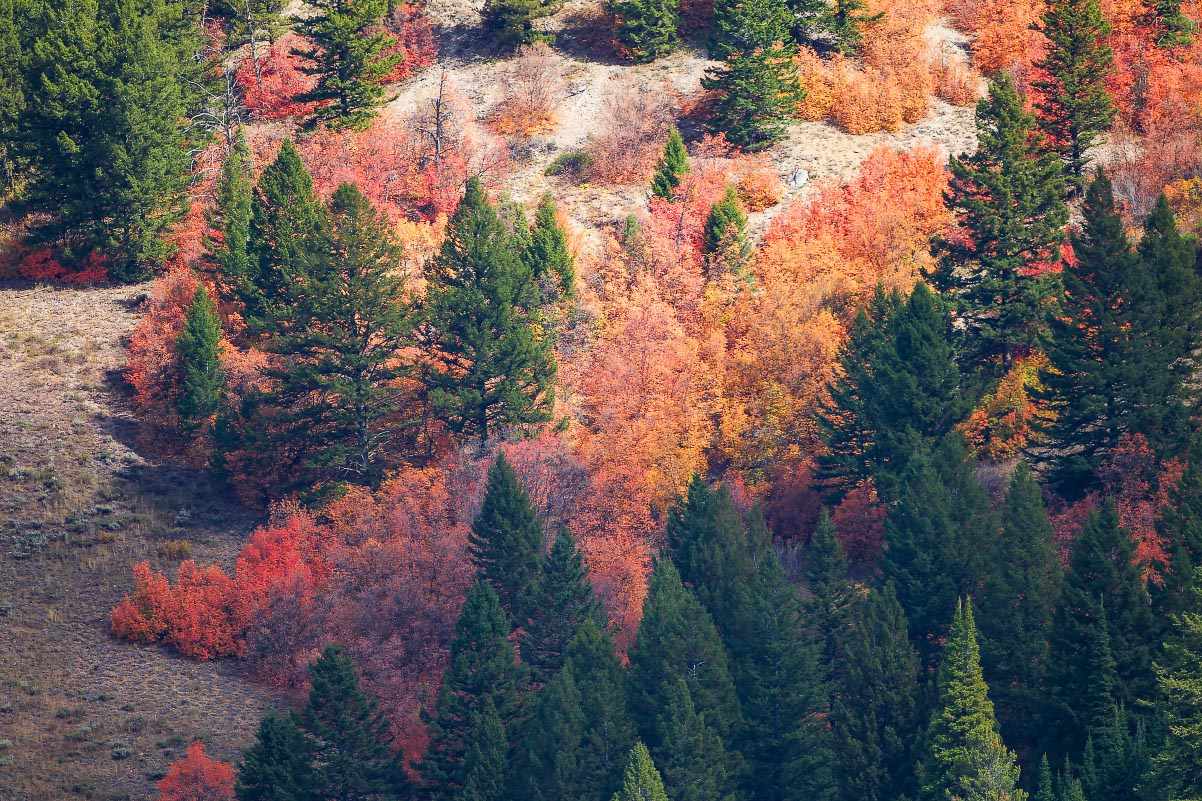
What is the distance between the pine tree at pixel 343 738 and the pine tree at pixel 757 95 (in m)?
50.6

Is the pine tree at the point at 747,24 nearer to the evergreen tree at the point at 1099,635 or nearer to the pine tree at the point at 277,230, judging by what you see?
the pine tree at the point at 277,230

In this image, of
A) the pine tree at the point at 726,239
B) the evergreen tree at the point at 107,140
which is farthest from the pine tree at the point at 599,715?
the evergreen tree at the point at 107,140

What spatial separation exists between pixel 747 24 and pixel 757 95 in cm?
414

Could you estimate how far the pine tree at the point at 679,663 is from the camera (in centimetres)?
5988

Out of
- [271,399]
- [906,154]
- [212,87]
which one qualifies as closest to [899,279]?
[906,154]

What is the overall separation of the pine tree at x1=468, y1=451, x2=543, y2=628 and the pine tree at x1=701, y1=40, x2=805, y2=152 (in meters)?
39.7

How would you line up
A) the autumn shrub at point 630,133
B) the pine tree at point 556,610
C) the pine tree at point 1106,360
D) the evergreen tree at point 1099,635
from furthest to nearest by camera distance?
the autumn shrub at point 630,133
the pine tree at point 1106,360
the pine tree at point 556,610
the evergreen tree at point 1099,635

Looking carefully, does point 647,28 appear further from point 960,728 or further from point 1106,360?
point 960,728

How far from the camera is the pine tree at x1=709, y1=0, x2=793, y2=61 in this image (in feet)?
326

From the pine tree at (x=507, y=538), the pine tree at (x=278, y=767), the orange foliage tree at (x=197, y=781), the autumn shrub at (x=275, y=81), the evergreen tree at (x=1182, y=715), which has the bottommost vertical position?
the orange foliage tree at (x=197, y=781)

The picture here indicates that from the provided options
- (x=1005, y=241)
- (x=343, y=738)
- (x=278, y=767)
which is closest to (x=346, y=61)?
(x=1005, y=241)

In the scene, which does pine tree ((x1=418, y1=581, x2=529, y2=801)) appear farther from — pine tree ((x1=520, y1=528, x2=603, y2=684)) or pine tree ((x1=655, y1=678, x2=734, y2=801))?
pine tree ((x1=655, y1=678, x2=734, y2=801))

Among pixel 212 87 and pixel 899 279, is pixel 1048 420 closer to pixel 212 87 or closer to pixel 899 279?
pixel 899 279

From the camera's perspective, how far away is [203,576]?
244ft
